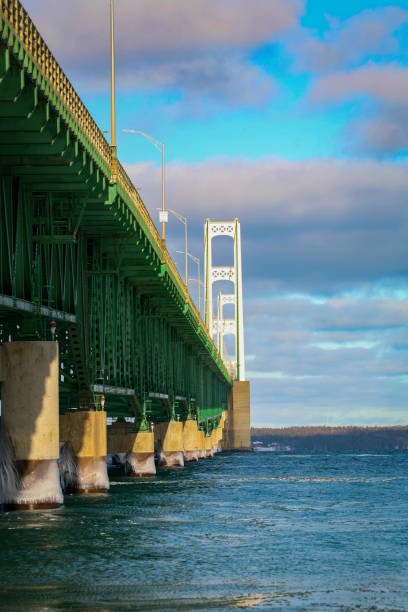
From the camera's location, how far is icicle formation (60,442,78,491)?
46250mm

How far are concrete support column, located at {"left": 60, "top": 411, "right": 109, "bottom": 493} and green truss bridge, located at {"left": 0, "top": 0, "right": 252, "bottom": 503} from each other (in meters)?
Result: 0.11

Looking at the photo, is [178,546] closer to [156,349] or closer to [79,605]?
[79,605]

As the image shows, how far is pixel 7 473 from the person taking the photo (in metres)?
33.5

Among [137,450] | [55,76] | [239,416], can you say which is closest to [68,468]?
[137,450]

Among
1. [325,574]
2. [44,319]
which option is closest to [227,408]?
[44,319]

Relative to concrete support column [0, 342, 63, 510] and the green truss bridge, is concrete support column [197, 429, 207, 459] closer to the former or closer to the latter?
the green truss bridge

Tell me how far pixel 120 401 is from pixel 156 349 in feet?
28.1

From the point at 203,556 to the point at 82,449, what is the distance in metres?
20.3

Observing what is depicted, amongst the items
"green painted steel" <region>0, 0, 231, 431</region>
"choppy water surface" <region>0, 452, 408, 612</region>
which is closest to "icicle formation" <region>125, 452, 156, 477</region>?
"green painted steel" <region>0, 0, 231, 431</region>

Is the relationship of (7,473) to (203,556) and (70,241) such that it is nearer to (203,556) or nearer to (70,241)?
(70,241)

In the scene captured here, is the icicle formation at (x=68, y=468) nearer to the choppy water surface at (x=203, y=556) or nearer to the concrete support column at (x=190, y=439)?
the choppy water surface at (x=203, y=556)

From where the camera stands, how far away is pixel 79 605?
63.4 ft

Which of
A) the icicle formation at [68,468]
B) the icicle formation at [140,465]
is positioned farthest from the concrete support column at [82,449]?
the icicle formation at [140,465]

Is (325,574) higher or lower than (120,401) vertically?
lower
